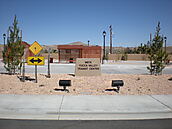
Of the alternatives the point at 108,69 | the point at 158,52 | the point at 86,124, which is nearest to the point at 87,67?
the point at 158,52

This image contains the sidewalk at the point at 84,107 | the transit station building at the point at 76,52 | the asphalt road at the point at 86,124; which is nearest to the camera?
the asphalt road at the point at 86,124

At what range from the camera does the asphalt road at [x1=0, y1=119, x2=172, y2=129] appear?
471 cm

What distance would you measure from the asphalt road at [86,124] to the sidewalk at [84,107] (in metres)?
0.29

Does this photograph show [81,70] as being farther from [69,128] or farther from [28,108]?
[69,128]

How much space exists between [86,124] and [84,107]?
1.31 metres

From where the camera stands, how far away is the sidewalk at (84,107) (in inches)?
217

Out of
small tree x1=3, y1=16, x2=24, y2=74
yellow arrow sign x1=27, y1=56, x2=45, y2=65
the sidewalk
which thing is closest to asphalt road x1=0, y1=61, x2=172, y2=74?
small tree x1=3, y1=16, x2=24, y2=74

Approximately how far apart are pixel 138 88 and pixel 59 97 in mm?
4112

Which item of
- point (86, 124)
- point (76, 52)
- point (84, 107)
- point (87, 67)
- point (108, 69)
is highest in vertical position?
point (76, 52)

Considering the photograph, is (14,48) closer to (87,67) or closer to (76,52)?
(87,67)

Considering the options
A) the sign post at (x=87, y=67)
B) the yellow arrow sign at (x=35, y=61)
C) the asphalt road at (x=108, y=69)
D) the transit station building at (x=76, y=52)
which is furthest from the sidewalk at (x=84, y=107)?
the transit station building at (x=76, y=52)

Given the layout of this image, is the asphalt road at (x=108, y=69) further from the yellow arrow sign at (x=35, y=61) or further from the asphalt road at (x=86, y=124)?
the asphalt road at (x=86, y=124)

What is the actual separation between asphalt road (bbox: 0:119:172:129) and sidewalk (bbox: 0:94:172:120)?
29cm

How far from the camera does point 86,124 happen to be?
16.0ft
